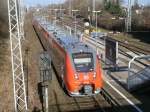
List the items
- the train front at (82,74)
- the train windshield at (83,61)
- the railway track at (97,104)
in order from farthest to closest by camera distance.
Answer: the train windshield at (83,61) < the train front at (82,74) < the railway track at (97,104)

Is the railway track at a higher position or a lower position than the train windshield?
lower

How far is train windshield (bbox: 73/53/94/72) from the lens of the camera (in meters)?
20.3

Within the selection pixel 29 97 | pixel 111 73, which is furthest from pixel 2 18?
pixel 29 97

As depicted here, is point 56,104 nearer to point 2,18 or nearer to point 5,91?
point 5,91

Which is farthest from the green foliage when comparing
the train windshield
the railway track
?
the railway track

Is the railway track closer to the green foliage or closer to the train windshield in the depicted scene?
the train windshield

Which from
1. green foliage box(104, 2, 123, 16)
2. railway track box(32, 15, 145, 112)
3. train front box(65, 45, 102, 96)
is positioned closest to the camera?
railway track box(32, 15, 145, 112)

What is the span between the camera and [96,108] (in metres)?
18.8

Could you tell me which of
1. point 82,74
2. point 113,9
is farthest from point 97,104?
point 113,9

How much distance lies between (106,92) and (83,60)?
2.27m

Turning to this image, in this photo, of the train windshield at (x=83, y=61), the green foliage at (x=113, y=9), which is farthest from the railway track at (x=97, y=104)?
the green foliage at (x=113, y=9)

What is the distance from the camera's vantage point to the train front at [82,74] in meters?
20.1

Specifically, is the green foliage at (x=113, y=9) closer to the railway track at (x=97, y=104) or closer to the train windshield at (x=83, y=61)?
the train windshield at (x=83, y=61)

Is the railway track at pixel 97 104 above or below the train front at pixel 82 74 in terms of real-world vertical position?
below
